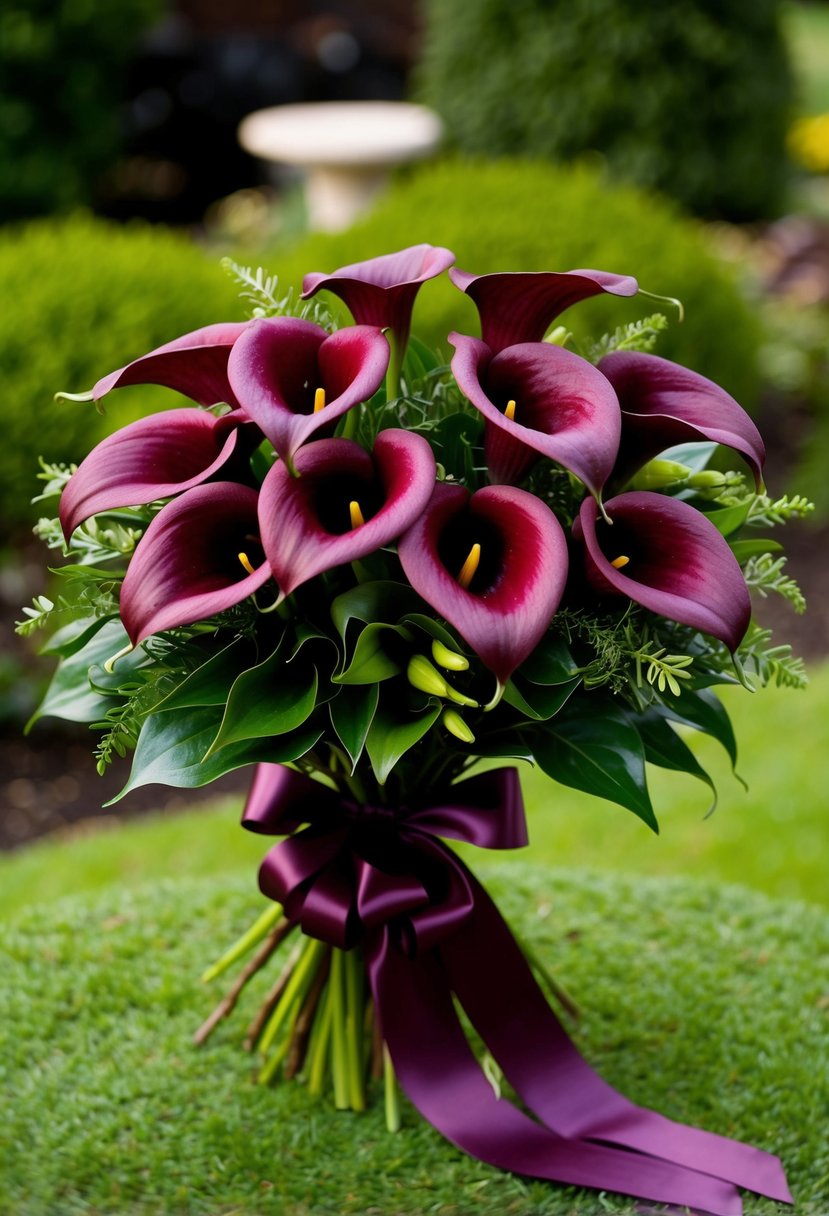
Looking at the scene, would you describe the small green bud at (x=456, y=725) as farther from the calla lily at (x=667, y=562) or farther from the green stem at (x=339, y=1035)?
the green stem at (x=339, y=1035)

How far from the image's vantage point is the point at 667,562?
1.43 m

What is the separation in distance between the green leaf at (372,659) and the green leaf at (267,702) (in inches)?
2.6

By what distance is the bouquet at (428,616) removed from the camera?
136cm

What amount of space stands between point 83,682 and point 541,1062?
79 cm

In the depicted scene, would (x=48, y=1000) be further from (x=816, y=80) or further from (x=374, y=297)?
(x=816, y=80)

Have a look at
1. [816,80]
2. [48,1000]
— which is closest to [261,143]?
[48,1000]

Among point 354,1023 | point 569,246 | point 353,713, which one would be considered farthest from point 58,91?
point 353,713

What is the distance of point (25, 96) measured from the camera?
861cm

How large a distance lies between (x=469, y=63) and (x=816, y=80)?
13.5m

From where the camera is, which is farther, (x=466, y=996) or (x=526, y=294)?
(x=466, y=996)

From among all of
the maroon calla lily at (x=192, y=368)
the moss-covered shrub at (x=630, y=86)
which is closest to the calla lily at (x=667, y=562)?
the maroon calla lily at (x=192, y=368)

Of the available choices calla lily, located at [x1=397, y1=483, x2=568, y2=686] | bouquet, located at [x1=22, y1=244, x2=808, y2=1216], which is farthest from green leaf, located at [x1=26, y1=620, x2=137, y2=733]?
calla lily, located at [x1=397, y1=483, x2=568, y2=686]

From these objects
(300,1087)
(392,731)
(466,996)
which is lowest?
(300,1087)

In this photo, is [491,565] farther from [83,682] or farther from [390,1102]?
[390,1102]
